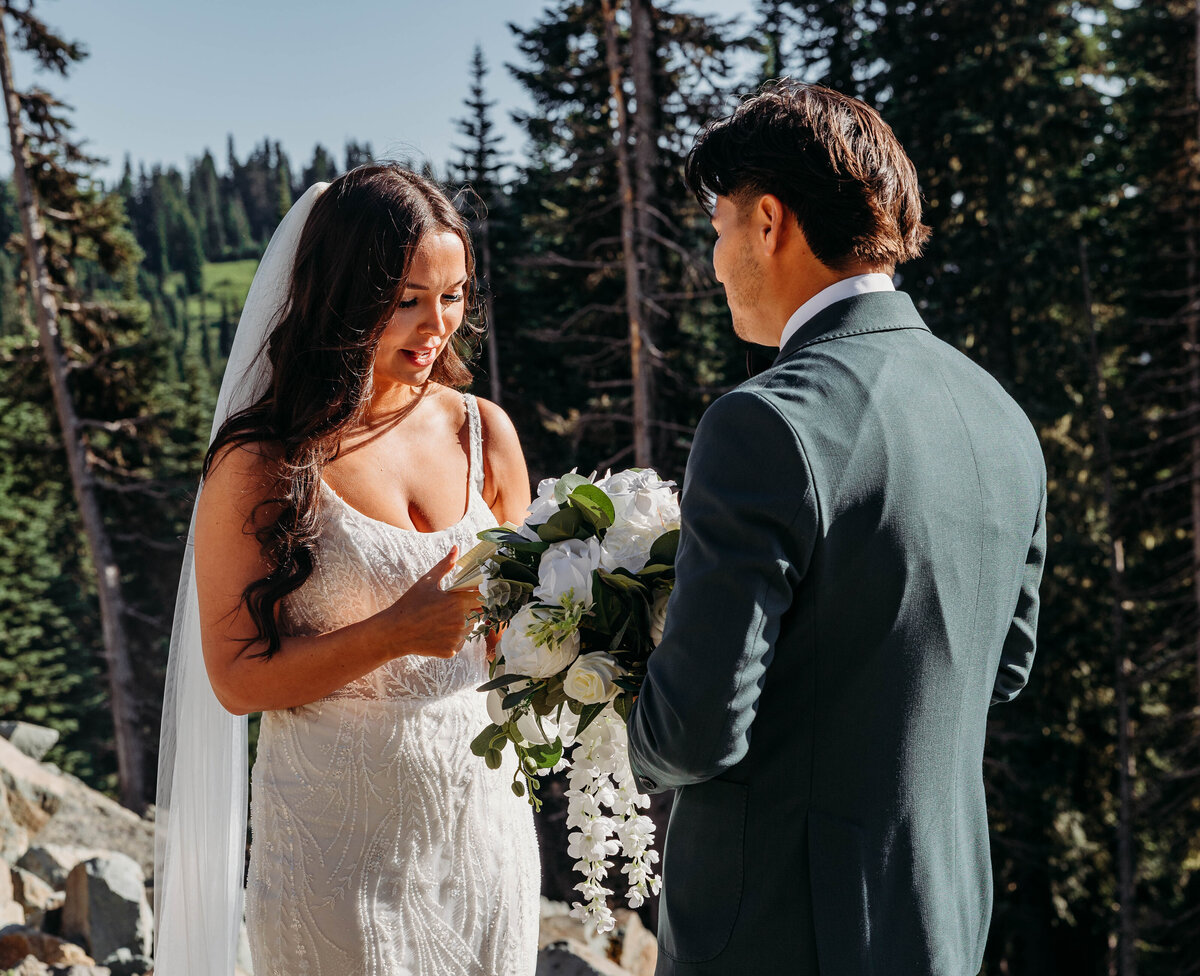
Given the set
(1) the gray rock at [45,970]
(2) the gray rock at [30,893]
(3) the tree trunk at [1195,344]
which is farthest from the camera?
(3) the tree trunk at [1195,344]

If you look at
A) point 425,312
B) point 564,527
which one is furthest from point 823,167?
point 425,312

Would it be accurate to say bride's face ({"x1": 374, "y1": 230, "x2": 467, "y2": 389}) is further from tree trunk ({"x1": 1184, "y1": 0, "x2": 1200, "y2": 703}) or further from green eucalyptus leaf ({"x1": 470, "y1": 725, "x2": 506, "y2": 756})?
tree trunk ({"x1": 1184, "y1": 0, "x2": 1200, "y2": 703})

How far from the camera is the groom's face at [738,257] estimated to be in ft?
5.74

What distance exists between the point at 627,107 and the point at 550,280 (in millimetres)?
5476

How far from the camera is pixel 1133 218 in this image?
51.2 feet

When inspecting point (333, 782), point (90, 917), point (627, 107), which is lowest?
point (90, 917)

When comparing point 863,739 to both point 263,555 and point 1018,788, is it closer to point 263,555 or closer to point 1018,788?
point 263,555

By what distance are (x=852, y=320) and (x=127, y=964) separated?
5116mm

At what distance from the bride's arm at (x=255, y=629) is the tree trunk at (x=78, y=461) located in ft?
46.1

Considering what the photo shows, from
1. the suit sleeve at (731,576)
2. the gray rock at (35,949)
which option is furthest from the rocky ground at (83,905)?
the suit sleeve at (731,576)

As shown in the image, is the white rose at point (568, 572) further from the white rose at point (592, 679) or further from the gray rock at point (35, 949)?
the gray rock at point (35, 949)

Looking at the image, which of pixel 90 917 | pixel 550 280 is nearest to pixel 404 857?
pixel 90 917

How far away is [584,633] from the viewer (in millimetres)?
1919

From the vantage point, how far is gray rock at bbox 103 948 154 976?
4.91 meters
